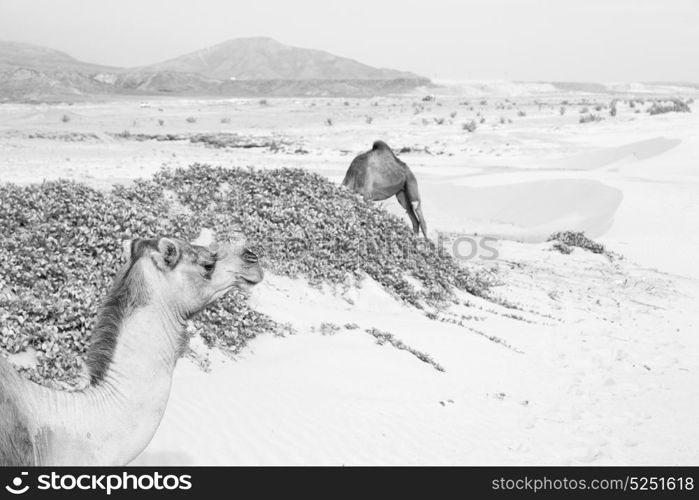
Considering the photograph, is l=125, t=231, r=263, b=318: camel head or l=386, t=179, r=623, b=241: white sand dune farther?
l=386, t=179, r=623, b=241: white sand dune

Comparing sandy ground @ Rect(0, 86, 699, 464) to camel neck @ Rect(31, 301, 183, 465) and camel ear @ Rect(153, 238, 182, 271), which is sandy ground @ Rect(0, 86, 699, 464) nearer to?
camel neck @ Rect(31, 301, 183, 465)

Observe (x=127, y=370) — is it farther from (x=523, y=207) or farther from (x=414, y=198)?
(x=523, y=207)

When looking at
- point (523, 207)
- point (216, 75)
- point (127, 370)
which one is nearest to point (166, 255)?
point (127, 370)

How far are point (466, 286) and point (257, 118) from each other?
121 feet

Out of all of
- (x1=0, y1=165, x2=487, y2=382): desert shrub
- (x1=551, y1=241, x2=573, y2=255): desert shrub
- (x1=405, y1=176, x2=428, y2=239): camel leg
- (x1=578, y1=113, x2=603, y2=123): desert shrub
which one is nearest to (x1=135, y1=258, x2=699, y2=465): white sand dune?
(x1=0, y1=165, x2=487, y2=382): desert shrub

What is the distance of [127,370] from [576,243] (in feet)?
50.7

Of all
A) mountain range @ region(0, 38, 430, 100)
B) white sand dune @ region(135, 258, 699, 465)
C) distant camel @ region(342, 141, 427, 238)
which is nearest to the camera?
white sand dune @ region(135, 258, 699, 465)

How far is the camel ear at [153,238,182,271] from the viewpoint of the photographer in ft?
13.0

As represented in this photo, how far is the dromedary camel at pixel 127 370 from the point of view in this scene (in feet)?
11.7

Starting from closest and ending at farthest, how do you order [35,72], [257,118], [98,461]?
[98,461], [257,118], [35,72]
